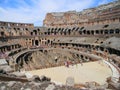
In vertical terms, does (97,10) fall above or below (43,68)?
above

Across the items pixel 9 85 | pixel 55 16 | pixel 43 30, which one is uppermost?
pixel 55 16

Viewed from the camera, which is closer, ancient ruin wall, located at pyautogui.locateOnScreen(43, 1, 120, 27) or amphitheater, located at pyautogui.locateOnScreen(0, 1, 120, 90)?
amphitheater, located at pyautogui.locateOnScreen(0, 1, 120, 90)

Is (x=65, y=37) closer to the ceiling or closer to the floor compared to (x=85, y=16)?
closer to the floor

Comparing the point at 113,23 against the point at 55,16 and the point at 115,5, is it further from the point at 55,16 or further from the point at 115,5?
the point at 55,16

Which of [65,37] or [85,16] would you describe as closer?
[65,37]

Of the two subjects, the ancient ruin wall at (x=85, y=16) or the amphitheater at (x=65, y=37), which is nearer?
the amphitheater at (x=65, y=37)

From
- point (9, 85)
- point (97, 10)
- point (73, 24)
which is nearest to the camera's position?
point (9, 85)

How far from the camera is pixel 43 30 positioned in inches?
2670

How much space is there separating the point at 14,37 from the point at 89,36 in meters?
25.4

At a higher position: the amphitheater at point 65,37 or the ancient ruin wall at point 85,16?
the ancient ruin wall at point 85,16

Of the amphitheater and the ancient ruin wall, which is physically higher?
the ancient ruin wall

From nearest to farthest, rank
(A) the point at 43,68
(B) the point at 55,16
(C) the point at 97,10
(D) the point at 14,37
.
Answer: (A) the point at 43,68 → (D) the point at 14,37 → (C) the point at 97,10 → (B) the point at 55,16

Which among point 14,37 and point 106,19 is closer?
point 106,19

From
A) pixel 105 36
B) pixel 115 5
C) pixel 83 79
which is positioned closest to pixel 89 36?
pixel 105 36
